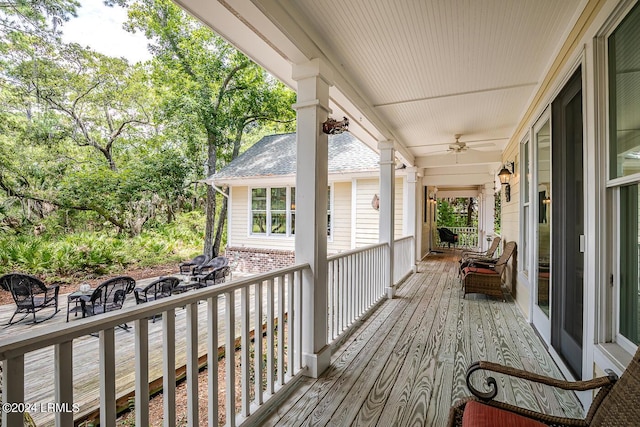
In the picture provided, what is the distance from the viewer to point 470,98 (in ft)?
11.7

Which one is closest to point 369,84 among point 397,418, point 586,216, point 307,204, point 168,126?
point 307,204

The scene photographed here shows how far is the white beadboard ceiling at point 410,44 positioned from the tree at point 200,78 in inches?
350

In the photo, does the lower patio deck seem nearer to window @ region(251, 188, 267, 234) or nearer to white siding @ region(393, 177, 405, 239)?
white siding @ region(393, 177, 405, 239)

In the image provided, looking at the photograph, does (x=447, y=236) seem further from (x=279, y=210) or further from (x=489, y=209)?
(x=279, y=210)

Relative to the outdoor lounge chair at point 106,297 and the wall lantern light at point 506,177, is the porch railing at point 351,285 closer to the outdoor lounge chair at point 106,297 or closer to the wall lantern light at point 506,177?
the wall lantern light at point 506,177

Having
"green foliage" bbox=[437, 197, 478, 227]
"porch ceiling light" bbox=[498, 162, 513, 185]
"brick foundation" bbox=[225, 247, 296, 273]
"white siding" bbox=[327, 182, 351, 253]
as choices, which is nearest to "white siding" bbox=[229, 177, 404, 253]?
"white siding" bbox=[327, 182, 351, 253]

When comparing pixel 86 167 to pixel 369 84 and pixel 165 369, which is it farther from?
pixel 165 369

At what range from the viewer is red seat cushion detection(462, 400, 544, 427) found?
1.21 meters

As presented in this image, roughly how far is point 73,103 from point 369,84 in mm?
13398

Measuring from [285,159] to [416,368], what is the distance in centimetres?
751

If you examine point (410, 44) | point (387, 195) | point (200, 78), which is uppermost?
point (200, 78)

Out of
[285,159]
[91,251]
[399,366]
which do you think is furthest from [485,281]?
[91,251]

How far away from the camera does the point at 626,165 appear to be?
59.5 inches

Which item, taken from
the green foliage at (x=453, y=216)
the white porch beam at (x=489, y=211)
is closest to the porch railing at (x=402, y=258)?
the white porch beam at (x=489, y=211)
